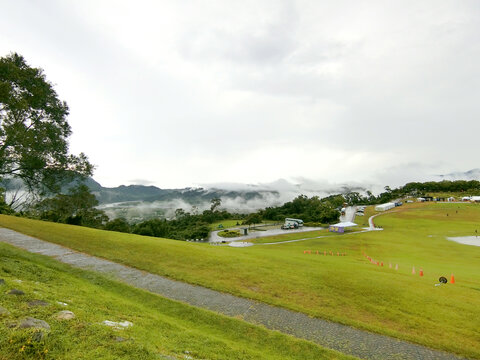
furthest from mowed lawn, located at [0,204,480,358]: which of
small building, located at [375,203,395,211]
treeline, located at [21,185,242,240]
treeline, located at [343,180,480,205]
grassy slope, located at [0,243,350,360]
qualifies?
treeline, located at [343,180,480,205]

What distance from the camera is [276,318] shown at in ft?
27.0

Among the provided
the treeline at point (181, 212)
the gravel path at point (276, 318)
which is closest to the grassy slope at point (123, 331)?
the gravel path at point (276, 318)

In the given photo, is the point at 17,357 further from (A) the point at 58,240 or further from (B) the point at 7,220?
(B) the point at 7,220

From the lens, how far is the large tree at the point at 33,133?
12.4m

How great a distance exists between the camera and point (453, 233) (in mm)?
49750

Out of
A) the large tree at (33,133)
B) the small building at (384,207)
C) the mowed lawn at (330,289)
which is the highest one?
the large tree at (33,133)

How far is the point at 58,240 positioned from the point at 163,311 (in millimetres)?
13401

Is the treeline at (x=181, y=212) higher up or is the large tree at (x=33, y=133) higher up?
the large tree at (x=33, y=133)

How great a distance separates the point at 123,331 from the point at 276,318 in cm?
519

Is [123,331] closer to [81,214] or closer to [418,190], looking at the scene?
[81,214]

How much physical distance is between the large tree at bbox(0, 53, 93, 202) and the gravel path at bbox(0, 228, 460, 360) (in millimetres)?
6271

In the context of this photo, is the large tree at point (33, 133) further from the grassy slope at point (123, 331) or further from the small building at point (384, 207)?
the small building at point (384, 207)

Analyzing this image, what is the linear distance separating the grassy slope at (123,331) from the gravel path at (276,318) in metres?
0.65

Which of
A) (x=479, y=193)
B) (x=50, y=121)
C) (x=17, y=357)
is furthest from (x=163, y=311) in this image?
(x=479, y=193)
